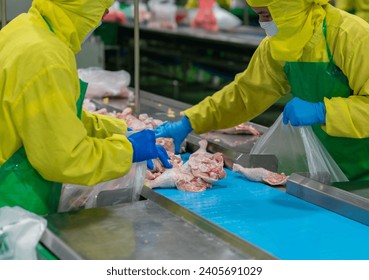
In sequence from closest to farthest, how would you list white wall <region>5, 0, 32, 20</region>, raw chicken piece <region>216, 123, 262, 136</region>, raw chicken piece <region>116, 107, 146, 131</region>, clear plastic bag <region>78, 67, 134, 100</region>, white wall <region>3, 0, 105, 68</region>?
raw chicken piece <region>116, 107, 146, 131</region> → raw chicken piece <region>216, 123, 262, 136</region> → white wall <region>5, 0, 32, 20</region> → clear plastic bag <region>78, 67, 134, 100</region> → white wall <region>3, 0, 105, 68</region>

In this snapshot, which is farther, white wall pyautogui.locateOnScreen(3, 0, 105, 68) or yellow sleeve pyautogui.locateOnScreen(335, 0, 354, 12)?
white wall pyautogui.locateOnScreen(3, 0, 105, 68)

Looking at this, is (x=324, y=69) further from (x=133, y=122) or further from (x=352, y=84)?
(x=133, y=122)

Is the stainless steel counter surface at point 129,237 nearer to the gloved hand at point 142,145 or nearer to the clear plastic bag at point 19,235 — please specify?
the clear plastic bag at point 19,235

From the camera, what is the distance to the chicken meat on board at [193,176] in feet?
9.15

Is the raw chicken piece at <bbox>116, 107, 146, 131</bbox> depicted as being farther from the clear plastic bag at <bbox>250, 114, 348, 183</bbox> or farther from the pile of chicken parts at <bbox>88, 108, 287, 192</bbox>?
the clear plastic bag at <bbox>250, 114, 348, 183</bbox>

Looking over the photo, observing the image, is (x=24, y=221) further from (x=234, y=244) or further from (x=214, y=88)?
(x=214, y=88)

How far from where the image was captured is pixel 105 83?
5012 millimetres

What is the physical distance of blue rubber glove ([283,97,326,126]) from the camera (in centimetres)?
279

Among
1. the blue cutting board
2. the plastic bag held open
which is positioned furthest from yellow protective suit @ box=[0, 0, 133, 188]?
the plastic bag held open

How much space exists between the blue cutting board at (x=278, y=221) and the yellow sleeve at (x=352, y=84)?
1.23 feet

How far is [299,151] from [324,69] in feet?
1.44

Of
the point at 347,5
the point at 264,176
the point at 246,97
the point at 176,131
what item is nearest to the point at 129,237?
the point at 264,176

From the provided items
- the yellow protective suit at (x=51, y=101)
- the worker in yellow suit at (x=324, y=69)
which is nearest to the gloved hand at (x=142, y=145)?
the yellow protective suit at (x=51, y=101)

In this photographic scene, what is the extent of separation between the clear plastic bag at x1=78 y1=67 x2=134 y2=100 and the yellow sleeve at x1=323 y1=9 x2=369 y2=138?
2470 millimetres
